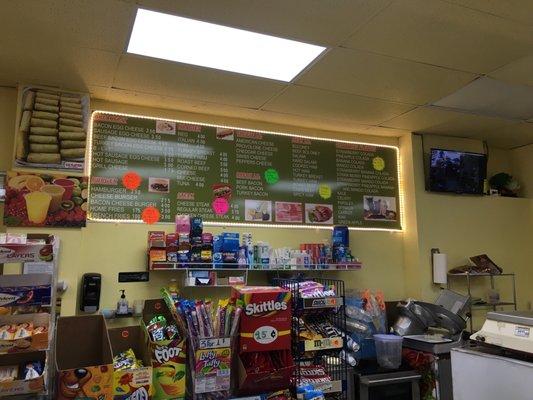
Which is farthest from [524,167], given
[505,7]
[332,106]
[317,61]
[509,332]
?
[509,332]

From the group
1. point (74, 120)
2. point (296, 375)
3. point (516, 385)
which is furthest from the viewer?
point (74, 120)

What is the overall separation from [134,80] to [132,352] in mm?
1814

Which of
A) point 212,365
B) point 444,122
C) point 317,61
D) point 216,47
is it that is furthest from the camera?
point 444,122

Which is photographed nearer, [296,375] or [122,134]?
[296,375]

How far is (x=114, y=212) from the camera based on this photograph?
3.30 m

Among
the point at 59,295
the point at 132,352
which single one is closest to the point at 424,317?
the point at 132,352

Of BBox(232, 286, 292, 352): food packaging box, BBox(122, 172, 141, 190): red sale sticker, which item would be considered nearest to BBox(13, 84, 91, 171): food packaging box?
BBox(122, 172, 141, 190): red sale sticker

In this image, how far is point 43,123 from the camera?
3084 mm

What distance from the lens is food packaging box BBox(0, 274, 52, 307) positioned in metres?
1.83

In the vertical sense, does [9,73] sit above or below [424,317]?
above

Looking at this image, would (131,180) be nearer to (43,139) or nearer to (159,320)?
A: (43,139)

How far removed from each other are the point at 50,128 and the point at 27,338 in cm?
181

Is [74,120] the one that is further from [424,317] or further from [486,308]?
[486,308]

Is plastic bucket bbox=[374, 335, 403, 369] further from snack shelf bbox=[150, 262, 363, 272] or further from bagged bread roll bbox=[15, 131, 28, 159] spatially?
bagged bread roll bbox=[15, 131, 28, 159]
